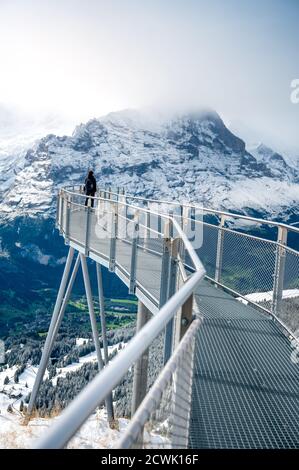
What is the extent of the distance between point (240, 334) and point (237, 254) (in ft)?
8.79

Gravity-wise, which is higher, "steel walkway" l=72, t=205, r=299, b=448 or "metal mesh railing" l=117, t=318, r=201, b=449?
"metal mesh railing" l=117, t=318, r=201, b=449

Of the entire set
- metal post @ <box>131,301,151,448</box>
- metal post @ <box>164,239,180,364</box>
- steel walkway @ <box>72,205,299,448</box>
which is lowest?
metal post @ <box>131,301,151,448</box>

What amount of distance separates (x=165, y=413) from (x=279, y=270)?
535 centimetres

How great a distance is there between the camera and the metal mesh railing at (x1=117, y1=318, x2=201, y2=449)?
5.71 ft

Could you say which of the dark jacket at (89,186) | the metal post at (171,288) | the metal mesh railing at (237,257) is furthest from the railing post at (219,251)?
the dark jacket at (89,186)

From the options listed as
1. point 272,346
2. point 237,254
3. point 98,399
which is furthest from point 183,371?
point 237,254

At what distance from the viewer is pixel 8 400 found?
243 feet

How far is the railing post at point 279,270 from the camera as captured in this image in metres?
7.23

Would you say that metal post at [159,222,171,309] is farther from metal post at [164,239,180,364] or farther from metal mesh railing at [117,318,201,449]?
metal mesh railing at [117,318,201,449]

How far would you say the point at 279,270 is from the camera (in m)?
7.26

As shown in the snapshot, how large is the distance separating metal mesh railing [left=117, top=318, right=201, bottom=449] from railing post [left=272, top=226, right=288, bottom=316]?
4568 mm

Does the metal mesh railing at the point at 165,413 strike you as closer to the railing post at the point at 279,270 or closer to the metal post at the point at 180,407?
the metal post at the point at 180,407

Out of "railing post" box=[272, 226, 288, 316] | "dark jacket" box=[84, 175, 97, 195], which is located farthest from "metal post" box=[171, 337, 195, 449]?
"dark jacket" box=[84, 175, 97, 195]

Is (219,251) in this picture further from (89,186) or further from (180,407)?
(89,186)
